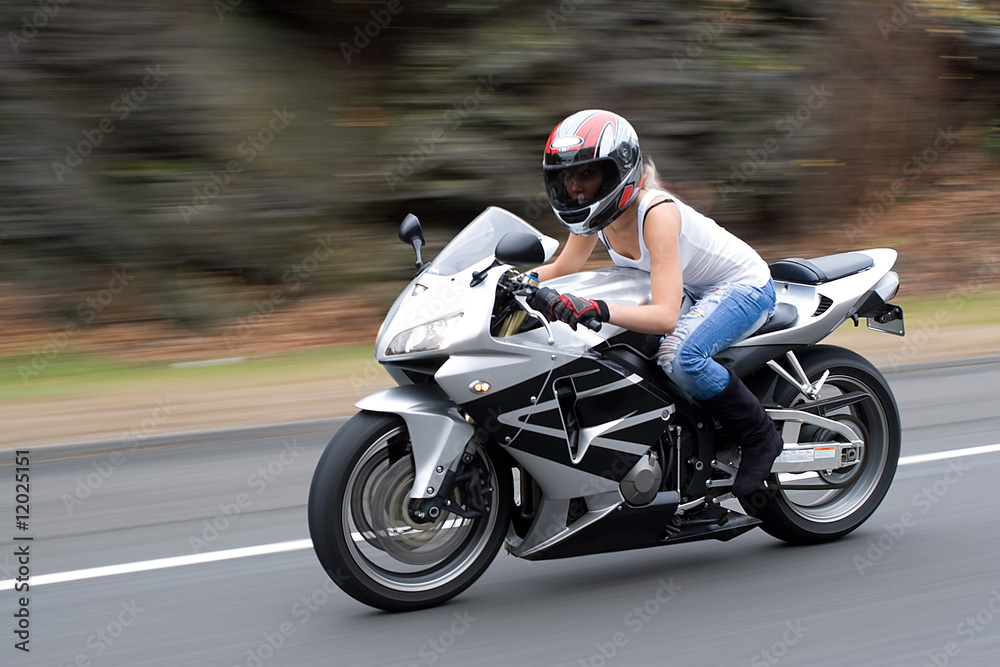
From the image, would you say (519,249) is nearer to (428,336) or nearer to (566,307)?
(566,307)

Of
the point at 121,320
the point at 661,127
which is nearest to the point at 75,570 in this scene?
the point at 121,320

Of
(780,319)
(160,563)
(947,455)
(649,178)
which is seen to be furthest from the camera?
(947,455)

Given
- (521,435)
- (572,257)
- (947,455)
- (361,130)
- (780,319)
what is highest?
(572,257)

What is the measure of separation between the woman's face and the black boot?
36.7 inches

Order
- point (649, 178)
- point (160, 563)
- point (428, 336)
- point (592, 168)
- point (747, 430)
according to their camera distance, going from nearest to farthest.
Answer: point (428, 336), point (592, 168), point (649, 178), point (747, 430), point (160, 563)

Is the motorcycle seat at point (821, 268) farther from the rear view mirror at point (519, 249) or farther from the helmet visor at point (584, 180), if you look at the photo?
the rear view mirror at point (519, 249)

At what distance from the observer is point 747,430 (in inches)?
168

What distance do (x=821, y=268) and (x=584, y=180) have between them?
1423 millimetres

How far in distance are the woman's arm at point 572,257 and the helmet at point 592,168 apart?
45cm

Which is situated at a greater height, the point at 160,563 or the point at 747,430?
the point at 747,430

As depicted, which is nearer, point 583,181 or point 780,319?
point 583,181

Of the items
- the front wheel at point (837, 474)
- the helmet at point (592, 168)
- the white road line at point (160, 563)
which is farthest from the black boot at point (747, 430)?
the white road line at point (160, 563)

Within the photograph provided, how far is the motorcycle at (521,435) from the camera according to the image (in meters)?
3.79

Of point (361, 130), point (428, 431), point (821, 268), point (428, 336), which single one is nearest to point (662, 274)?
point (428, 336)
